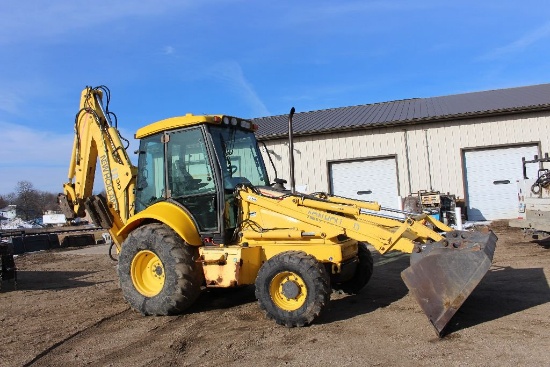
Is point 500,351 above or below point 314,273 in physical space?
below

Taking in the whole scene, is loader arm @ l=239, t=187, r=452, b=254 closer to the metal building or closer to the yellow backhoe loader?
the yellow backhoe loader

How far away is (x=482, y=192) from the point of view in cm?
1717

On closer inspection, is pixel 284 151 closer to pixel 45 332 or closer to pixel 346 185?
pixel 346 185

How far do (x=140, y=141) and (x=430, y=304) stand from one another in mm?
4744

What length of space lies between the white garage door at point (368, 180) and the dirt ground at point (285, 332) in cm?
984

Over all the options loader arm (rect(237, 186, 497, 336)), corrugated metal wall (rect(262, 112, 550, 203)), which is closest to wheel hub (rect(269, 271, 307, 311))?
loader arm (rect(237, 186, 497, 336))

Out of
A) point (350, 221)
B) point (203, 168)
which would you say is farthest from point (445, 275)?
point (203, 168)

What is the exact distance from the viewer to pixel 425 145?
17672 millimetres

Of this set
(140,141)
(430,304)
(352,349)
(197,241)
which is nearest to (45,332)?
(197,241)

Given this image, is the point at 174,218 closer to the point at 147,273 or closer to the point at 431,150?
the point at 147,273

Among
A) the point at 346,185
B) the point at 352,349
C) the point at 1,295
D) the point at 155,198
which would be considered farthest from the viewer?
the point at 346,185

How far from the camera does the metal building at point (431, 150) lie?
16891 mm

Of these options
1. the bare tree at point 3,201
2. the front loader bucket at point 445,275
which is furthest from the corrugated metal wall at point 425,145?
the bare tree at point 3,201

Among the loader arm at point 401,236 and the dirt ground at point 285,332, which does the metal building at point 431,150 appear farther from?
the loader arm at point 401,236
